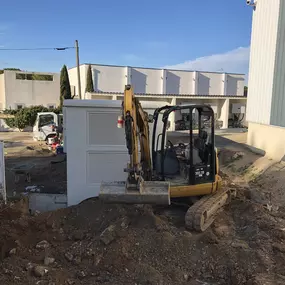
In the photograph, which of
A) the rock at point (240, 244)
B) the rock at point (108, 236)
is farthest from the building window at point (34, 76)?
the rock at point (240, 244)

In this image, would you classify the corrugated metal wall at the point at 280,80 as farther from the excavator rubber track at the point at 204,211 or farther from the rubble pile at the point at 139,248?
the excavator rubber track at the point at 204,211

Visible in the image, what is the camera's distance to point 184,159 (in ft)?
21.0

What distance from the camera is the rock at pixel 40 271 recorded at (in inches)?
160

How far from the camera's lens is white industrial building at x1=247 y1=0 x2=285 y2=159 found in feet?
38.0

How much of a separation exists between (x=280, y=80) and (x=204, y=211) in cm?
803

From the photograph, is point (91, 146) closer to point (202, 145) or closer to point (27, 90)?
point (202, 145)

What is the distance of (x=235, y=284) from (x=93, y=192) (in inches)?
173

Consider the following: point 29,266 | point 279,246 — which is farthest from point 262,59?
point 29,266

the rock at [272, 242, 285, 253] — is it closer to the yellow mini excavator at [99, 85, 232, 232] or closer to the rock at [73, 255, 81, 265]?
the yellow mini excavator at [99, 85, 232, 232]

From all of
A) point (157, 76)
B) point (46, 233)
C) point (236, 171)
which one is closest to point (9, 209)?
point (46, 233)

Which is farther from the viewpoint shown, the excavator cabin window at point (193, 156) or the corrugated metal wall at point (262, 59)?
the corrugated metal wall at point (262, 59)

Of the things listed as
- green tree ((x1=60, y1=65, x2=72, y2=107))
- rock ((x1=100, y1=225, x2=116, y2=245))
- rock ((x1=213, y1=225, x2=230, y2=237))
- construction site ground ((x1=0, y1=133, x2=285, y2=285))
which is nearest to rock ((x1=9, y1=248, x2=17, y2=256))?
construction site ground ((x1=0, y1=133, x2=285, y2=285))

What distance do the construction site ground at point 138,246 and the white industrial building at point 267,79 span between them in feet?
17.1

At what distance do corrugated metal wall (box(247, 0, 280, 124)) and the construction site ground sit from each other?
6315mm
